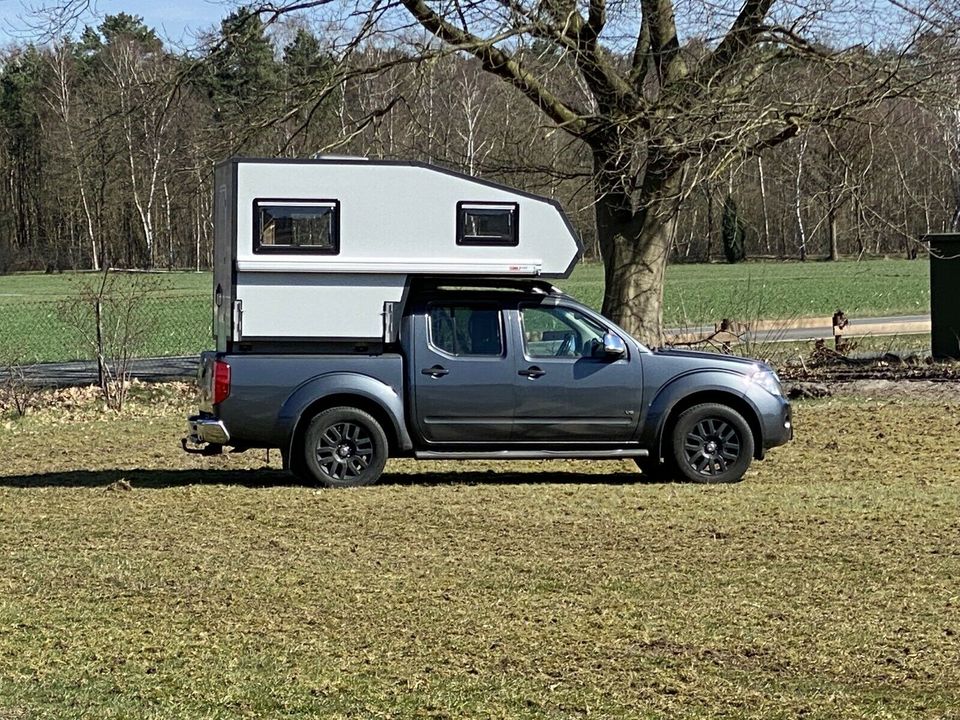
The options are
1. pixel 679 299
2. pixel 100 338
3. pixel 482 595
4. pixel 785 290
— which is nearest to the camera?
pixel 482 595

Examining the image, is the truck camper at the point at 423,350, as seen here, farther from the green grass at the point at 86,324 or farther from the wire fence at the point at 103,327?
the green grass at the point at 86,324

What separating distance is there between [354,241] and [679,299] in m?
32.7

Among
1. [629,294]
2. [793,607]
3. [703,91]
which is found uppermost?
[703,91]

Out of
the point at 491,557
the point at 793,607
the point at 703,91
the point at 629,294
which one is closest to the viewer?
the point at 793,607

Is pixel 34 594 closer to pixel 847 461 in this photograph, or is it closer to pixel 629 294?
pixel 847 461

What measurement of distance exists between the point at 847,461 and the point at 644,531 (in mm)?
4489

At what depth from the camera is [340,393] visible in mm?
11727

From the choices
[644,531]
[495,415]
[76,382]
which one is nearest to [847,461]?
[495,415]

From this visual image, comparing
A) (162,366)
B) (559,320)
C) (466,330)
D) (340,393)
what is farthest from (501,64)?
(162,366)

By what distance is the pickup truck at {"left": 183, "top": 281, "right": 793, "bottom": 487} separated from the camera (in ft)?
38.4

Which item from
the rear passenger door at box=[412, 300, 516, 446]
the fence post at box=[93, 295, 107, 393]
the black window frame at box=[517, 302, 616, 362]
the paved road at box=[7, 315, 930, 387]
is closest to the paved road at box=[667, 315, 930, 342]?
the paved road at box=[7, 315, 930, 387]

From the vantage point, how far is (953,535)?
30.6 ft

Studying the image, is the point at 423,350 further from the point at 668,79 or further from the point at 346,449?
the point at 668,79

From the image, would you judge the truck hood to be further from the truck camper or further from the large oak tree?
the large oak tree
